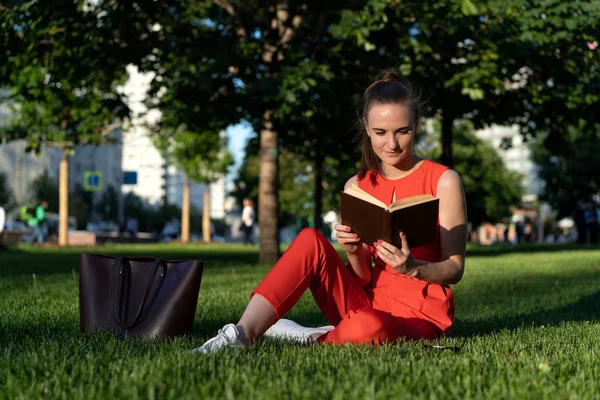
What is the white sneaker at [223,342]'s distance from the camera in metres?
4.05

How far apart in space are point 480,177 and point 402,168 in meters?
51.2

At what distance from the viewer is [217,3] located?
16062mm

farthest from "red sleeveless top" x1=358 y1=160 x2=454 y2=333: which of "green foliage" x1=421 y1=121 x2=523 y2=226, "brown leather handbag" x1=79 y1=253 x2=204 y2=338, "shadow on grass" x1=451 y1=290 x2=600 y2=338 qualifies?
"green foliage" x1=421 y1=121 x2=523 y2=226

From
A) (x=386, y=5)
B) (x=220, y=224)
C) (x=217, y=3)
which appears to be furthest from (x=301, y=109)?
(x=220, y=224)

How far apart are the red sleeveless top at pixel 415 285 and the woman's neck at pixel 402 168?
1.2 inches

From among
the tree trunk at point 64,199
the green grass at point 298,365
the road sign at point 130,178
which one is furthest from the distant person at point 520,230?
the green grass at point 298,365

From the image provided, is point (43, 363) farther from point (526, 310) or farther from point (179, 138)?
point (179, 138)

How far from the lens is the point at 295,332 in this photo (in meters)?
5.09

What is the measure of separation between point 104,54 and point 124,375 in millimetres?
13027

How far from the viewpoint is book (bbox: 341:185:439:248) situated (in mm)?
3996

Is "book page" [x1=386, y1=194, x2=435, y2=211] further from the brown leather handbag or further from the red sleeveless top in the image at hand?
the brown leather handbag

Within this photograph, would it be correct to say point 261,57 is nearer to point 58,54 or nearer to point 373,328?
point 58,54

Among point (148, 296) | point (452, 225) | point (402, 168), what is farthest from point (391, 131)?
point (148, 296)

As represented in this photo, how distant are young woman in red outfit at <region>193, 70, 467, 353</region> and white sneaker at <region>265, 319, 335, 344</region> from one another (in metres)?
0.02
